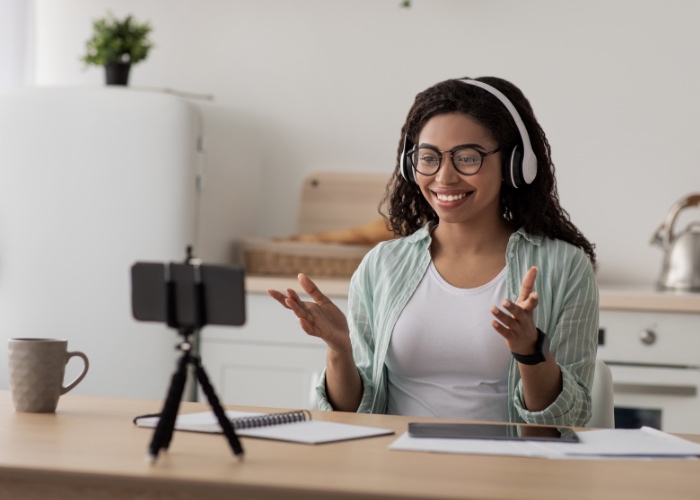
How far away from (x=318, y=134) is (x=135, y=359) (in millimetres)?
980

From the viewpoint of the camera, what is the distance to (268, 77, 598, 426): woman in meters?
1.75

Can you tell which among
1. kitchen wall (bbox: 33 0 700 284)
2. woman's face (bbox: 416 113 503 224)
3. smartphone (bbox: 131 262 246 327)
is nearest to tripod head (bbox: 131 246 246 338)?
smartphone (bbox: 131 262 246 327)

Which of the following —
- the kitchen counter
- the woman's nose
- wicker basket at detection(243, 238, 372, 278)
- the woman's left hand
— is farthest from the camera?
wicker basket at detection(243, 238, 372, 278)

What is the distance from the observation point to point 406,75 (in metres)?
3.42

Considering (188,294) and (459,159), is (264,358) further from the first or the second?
(188,294)

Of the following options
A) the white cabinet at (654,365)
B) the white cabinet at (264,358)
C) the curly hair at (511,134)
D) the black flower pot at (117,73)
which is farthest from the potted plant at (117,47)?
the white cabinet at (654,365)

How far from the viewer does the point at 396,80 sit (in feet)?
11.2

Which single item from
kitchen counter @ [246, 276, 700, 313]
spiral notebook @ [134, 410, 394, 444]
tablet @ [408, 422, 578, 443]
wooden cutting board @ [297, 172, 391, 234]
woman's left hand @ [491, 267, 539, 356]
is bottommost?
spiral notebook @ [134, 410, 394, 444]

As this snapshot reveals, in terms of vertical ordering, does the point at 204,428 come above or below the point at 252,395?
above

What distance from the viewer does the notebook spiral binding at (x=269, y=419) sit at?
130cm

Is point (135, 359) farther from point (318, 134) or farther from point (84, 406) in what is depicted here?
point (84, 406)

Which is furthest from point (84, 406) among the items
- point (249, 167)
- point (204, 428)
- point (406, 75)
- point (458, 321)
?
point (406, 75)

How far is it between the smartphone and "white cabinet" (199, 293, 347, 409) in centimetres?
182

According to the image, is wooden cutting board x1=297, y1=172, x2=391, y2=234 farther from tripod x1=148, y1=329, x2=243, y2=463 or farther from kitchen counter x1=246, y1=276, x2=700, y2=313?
tripod x1=148, y1=329, x2=243, y2=463
